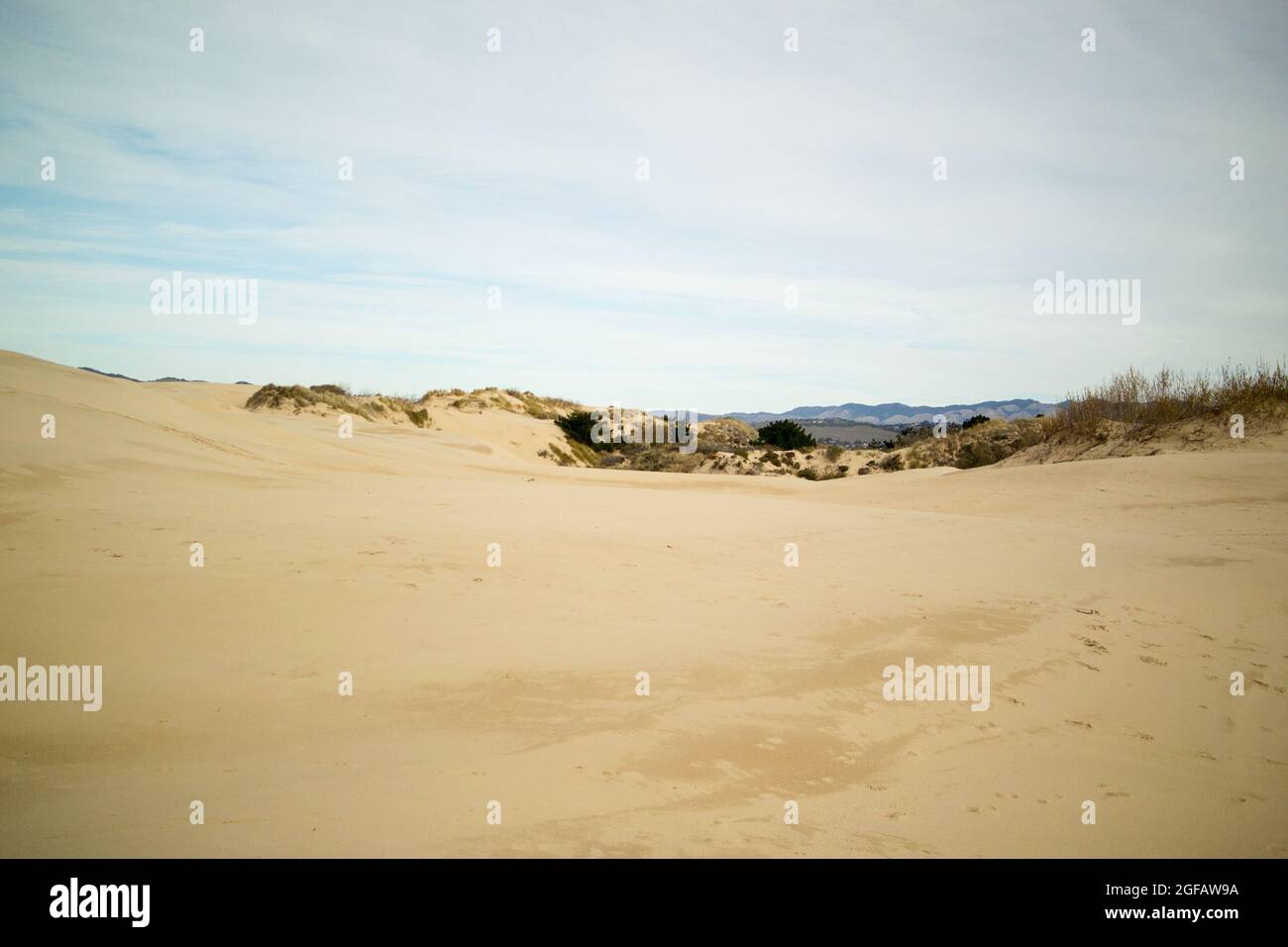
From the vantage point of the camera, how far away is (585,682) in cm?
470

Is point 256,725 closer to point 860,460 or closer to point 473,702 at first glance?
point 473,702

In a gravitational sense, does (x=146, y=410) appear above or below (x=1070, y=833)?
above

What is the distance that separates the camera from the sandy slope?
125 inches

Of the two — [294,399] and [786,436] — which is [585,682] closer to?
[294,399]

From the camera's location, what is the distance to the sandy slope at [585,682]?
319cm

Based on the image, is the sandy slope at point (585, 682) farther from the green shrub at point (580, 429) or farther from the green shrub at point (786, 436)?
the green shrub at point (580, 429)

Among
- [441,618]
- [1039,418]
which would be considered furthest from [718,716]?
[1039,418]

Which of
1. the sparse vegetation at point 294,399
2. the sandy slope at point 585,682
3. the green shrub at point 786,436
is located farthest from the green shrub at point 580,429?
the sandy slope at point 585,682

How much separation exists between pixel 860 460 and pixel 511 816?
87.4 ft

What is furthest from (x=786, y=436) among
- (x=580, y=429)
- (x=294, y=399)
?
(x=294, y=399)

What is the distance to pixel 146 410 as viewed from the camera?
573 inches

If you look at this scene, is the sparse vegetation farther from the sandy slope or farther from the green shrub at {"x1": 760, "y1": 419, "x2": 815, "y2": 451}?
the green shrub at {"x1": 760, "y1": 419, "x2": 815, "y2": 451}

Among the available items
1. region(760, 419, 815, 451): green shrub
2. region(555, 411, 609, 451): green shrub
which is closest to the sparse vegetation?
region(555, 411, 609, 451): green shrub

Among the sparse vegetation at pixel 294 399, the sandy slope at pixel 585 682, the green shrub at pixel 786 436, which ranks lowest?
the sandy slope at pixel 585 682
